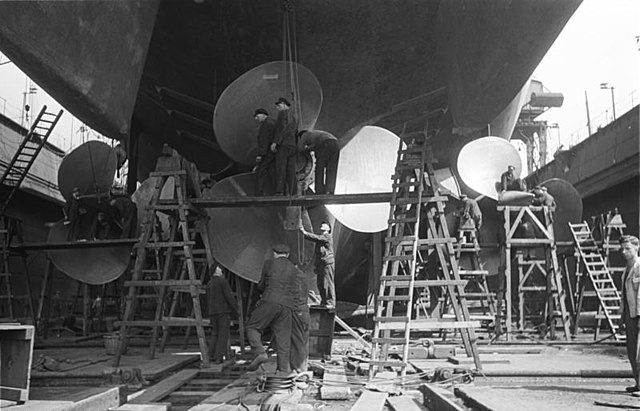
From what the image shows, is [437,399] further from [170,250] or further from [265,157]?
[170,250]

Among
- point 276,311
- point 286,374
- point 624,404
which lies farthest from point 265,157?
point 624,404

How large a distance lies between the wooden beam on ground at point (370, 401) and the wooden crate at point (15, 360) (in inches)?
116

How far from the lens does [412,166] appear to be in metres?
7.97

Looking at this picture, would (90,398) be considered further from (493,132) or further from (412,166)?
(493,132)

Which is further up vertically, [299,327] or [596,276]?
[596,276]

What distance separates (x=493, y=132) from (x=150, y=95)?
8.56 meters

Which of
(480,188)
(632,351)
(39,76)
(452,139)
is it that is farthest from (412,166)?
(452,139)

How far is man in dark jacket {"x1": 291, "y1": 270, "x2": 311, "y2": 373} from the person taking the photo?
6.78m

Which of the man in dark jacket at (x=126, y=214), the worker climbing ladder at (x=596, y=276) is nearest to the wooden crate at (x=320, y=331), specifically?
the man in dark jacket at (x=126, y=214)

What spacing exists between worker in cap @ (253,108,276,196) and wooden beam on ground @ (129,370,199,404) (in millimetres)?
2732

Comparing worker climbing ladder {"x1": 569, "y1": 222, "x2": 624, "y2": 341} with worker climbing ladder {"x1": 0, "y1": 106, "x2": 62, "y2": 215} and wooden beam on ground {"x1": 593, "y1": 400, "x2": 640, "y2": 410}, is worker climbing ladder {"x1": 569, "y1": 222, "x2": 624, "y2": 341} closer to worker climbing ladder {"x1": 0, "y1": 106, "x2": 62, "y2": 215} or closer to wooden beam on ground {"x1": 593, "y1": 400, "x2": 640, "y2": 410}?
wooden beam on ground {"x1": 593, "y1": 400, "x2": 640, "y2": 410}

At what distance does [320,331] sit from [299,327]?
6.58ft

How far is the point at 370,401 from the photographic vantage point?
5691mm

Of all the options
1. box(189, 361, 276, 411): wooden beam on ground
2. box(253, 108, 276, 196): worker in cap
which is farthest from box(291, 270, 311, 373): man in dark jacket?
box(253, 108, 276, 196): worker in cap
